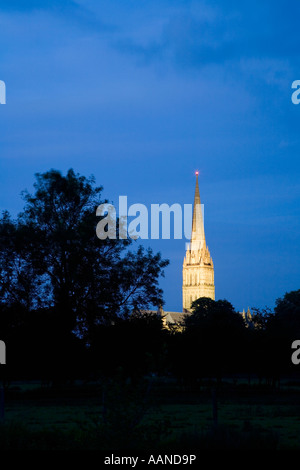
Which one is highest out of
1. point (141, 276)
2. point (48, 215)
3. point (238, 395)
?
point (48, 215)

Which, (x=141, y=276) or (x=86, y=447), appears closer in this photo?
(x=86, y=447)

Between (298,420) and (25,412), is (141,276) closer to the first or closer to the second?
(25,412)

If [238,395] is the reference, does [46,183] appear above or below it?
above

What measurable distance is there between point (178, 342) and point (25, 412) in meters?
32.2

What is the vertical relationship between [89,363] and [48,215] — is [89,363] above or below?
below

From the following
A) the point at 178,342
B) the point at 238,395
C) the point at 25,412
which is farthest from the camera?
the point at 178,342

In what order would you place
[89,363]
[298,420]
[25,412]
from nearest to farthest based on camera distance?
1. [298,420]
2. [25,412]
3. [89,363]

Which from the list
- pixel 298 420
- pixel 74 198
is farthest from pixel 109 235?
pixel 298 420

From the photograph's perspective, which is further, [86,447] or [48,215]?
[48,215]

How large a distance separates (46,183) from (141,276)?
11001 millimetres

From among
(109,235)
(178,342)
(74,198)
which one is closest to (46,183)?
(74,198)
